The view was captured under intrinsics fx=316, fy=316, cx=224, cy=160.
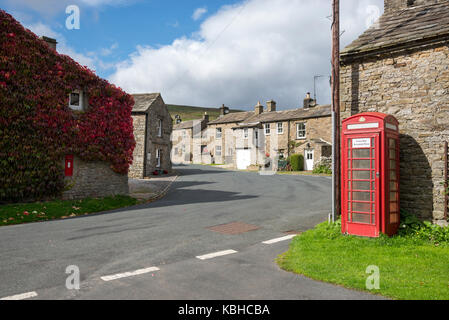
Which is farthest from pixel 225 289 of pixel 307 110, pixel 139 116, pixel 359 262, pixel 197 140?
pixel 197 140

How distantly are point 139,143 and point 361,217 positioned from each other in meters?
22.1

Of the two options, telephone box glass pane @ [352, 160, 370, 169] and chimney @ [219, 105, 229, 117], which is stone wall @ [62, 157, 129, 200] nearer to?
telephone box glass pane @ [352, 160, 370, 169]

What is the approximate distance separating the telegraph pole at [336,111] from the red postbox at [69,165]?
11.7 metres

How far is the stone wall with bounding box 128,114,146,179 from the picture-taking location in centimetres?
2652

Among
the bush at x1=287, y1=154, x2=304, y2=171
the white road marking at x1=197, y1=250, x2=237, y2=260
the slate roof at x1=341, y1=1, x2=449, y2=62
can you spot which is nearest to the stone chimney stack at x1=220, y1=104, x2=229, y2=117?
the bush at x1=287, y1=154, x2=304, y2=171

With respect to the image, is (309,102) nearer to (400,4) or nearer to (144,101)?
Result: (144,101)

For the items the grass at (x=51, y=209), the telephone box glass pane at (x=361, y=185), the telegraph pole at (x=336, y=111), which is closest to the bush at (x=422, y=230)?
the telephone box glass pane at (x=361, y=185)

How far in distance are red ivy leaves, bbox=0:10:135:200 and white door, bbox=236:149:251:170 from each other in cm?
2832

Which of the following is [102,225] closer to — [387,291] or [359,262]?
[359,262]

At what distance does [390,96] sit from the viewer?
817cm

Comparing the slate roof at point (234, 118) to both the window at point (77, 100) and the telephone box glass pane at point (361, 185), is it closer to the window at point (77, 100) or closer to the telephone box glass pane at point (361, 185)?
the window at point (77, 100)

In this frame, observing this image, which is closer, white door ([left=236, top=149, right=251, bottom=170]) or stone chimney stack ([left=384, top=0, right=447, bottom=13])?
stone chimney stack ([left=384, top=0, right=447, bottom=13])

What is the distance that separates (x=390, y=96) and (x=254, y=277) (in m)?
6.04
